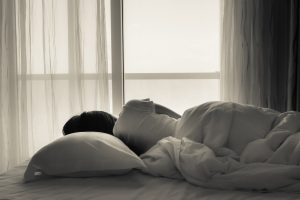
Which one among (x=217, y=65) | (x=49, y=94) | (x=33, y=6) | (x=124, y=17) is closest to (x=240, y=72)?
(x=217, y=65)

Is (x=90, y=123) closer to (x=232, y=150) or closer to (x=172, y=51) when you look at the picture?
(x=232, y=150)

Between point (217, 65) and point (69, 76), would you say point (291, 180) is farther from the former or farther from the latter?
point (69, 76)

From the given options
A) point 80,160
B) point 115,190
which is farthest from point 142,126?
point 115,190

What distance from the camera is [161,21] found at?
2672mm

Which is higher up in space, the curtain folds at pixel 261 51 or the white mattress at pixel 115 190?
the curtain folds at pixel 261 51

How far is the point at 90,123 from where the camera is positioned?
6.49ft

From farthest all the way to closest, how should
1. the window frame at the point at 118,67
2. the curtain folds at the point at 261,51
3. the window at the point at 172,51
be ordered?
the window frame at the point at 118,67, the window at the point at 172,51, the curtain folds at the point at 261,51

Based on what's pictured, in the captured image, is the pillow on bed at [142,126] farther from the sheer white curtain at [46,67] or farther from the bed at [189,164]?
the sheer white curtain at [46,67]

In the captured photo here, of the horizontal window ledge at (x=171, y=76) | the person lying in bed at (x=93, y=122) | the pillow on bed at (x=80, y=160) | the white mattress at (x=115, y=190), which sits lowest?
the white mattress at (x=115, y=190)

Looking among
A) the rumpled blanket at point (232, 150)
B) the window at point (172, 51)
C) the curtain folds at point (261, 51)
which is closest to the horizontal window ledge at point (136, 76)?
the window at point (172, 51)

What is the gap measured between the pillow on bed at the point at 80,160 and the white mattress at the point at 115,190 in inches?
1.4

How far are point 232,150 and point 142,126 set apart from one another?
530mm

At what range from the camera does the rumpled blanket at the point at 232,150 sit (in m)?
1.26

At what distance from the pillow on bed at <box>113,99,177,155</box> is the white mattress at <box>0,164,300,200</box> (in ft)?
1.14
